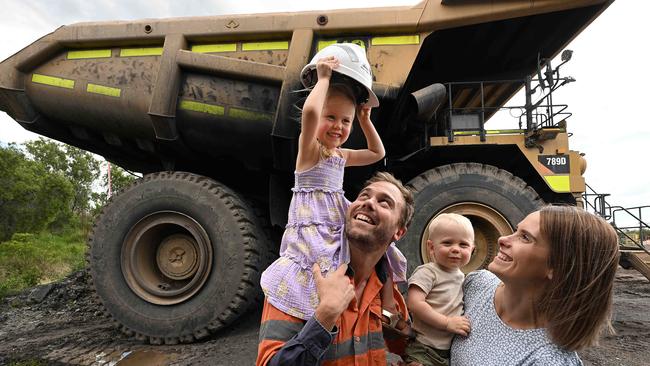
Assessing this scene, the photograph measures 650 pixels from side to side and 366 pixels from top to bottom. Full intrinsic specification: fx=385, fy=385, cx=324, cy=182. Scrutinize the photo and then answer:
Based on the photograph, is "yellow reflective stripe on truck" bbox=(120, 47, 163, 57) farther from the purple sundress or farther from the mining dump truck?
the purple sundress

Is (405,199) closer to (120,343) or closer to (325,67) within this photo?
(325,67)

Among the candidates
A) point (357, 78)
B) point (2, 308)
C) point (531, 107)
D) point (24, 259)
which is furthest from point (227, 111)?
point (24, 259)

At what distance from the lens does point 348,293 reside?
4.12 ft

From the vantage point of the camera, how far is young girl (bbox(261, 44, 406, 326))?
1.31m

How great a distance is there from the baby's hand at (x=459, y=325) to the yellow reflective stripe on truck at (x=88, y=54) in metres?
3.71

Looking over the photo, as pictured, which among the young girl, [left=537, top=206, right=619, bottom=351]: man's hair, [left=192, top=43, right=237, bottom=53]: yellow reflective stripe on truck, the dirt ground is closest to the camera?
[left=537, top=206, right=619, bottom=351]: man's hair

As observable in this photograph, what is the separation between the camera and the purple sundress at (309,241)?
1.32m

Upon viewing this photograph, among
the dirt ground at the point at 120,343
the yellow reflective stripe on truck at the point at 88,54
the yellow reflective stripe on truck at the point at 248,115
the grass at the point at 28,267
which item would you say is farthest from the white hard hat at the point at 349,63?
the grass at the point at 28,267

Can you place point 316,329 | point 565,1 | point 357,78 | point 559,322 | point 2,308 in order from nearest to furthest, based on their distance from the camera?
point 559,322
point 316,329
point 357,78
point 565,1
point 2,308

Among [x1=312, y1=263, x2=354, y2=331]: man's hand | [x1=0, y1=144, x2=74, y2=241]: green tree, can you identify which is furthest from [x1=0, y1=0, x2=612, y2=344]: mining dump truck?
[x1=0, y1=144, x2=74, y2=241]: green tree

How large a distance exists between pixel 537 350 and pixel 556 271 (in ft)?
0.78

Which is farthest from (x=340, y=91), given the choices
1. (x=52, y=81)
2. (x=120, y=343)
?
(x=52, y=81)

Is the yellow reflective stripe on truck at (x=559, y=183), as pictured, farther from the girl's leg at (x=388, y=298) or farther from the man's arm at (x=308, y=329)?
the man's arm at (x=308, y=329)

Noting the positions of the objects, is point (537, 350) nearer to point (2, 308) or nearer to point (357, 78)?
point (357, 78)
